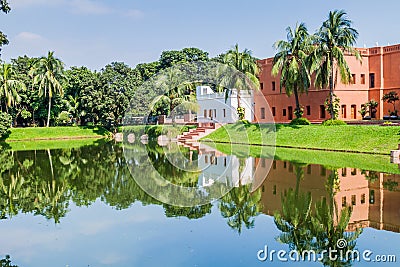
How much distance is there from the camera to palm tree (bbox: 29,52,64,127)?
46469mm

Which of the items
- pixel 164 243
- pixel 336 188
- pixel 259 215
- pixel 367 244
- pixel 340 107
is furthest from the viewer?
pixel 340 107

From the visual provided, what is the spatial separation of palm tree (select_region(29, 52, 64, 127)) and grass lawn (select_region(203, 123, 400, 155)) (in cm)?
2053

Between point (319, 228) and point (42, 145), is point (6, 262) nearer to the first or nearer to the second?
point (319, 228)

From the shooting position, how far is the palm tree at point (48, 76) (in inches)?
1829

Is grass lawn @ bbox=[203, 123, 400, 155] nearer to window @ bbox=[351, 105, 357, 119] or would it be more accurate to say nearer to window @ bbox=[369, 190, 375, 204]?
window @ bbox=[351, 105, 357, 119]

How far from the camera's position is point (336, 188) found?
40.1ft

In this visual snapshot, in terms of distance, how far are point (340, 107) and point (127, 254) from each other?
97.9ft

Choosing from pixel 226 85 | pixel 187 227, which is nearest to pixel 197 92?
pixel 226 85

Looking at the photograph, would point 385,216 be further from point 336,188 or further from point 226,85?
point 226,85

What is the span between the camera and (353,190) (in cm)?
1187

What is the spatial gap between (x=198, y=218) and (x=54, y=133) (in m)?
39.9

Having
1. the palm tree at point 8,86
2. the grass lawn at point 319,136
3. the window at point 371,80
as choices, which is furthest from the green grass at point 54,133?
the window at point 371,80

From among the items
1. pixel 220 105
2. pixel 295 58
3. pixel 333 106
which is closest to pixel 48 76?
pixel 220 105

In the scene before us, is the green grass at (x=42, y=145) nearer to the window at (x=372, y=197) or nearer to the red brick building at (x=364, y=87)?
the red brick building at (x=364, y=87)
